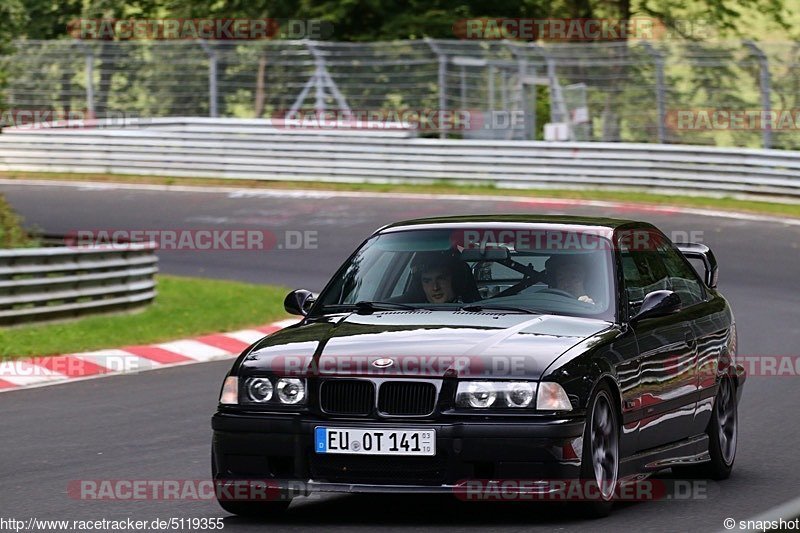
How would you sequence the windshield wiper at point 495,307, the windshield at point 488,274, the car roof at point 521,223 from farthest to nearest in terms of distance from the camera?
the car roof at point 521,223, the windshield at point 488,274, the windshield wiper at point 495,307

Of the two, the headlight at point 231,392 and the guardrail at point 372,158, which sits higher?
the headlight at point 231,392

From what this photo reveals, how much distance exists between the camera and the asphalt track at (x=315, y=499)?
7391 mm

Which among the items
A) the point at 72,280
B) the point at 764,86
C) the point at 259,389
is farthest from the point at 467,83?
the point at 259,389

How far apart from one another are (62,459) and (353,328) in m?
2.59

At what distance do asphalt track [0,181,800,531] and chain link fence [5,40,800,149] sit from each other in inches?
179

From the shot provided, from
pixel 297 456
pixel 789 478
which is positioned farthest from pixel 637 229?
pixel 297 456

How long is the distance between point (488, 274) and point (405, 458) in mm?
1544

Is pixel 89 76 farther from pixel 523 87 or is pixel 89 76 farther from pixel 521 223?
pixel 521 223

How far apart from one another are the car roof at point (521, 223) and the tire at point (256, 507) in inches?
71.1

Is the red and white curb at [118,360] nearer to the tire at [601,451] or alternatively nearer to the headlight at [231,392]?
the headlight at [231,392]

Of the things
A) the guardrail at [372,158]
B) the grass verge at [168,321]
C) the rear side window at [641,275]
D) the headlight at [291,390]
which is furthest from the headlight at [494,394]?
the guardrail at [372,158]

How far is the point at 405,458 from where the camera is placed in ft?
22.5


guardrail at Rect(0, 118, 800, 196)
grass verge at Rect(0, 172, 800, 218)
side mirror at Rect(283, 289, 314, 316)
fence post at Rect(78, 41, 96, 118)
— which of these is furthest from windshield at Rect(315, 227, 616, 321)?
fence post at Rect(78, 41, 96, 118)

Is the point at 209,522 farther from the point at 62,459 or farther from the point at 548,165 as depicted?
the point at 548,165
